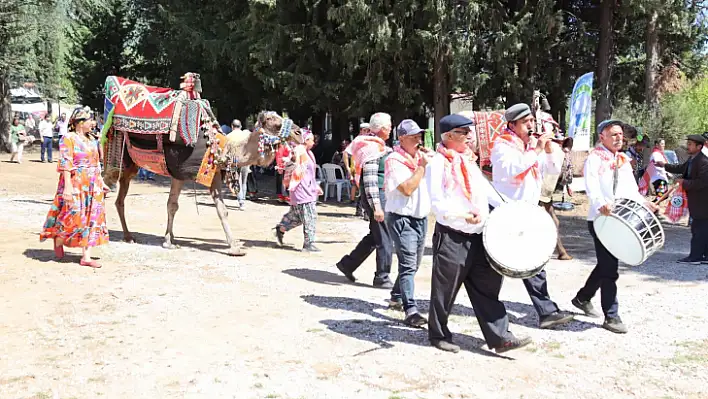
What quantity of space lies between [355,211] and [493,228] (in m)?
10.7

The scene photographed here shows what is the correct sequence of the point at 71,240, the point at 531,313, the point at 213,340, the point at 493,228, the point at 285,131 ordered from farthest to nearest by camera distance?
the point at 285,131 → the point at 71,240 → the point at 531,313 → the point at 213,340 → the point at 493,228

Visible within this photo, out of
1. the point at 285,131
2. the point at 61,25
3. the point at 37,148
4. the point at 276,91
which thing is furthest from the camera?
the point at 37,148

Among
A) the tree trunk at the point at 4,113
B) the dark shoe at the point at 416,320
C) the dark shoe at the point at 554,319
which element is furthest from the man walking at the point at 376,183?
the tree trunk at the point at 4,113

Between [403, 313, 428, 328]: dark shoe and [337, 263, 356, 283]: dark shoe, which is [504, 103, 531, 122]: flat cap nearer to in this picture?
[403, 313, 428, 328]: dark shoe

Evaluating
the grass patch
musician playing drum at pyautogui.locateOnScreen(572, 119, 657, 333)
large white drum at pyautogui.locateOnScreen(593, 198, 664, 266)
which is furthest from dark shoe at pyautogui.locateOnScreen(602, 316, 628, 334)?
large white drum at pyautogui.locateOnScreen(593, 198, 664, 266)

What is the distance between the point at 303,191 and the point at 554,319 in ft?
15.2

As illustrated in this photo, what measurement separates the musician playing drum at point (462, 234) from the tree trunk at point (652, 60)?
1250 cm

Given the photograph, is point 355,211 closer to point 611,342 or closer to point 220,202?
point 220,202

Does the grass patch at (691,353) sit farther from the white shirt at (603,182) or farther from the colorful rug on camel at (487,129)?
the colorful rug on camel at (487,129)

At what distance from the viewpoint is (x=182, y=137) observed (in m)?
9.34

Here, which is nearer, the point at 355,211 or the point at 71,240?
the point at 71,240

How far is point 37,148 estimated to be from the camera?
32.0 m

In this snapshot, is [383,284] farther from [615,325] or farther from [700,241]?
[700,241]

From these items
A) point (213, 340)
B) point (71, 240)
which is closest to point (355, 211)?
point (71, 240)
